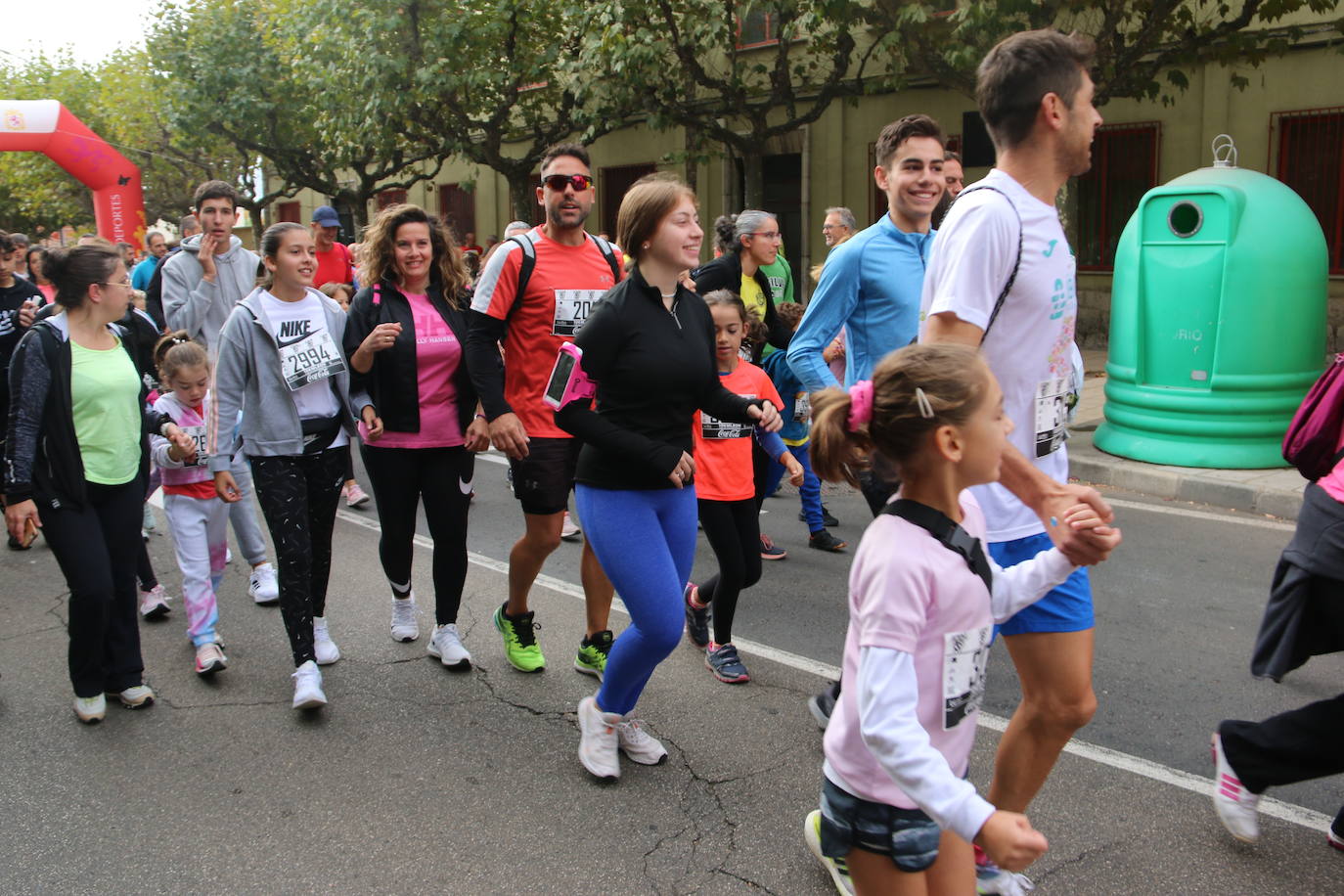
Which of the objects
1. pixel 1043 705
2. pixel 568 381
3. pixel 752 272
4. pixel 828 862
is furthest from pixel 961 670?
pixel 752 272

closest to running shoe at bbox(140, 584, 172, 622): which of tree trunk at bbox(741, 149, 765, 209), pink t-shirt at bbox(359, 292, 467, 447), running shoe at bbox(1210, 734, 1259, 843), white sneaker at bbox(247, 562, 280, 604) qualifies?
white sneaker at bbox(247, 562, 280, 604)

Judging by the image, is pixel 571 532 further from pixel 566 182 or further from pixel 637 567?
pixel 637 567

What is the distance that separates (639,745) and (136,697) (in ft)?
6.74

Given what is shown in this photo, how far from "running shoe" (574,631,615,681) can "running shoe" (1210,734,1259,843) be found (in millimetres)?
2263

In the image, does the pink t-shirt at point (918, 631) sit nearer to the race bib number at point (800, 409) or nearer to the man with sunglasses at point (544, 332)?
the man with sunglasses at point (544, 332)

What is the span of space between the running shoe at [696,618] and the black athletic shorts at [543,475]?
2.48ft

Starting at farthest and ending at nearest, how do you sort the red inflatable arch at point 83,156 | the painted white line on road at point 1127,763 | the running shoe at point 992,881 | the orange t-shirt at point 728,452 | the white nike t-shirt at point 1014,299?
the red inflatable arch at point 83,156, the orange t-shirt at point 728,452, the painted white line on road at point 1127,763, the running shoe at point 992,881, the white nike t-shirt at point 1014,299

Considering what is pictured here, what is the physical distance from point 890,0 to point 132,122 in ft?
84.9

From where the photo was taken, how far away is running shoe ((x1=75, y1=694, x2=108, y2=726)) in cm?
422

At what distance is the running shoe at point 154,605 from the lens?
5484 mm

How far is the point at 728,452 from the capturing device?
4.78m

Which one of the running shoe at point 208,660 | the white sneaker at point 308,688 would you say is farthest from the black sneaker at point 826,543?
the running shoe at point 208,660

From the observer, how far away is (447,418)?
4.60 m

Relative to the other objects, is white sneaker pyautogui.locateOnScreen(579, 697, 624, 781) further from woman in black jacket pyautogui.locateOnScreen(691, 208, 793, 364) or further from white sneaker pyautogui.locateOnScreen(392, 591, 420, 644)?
woman in black jacket pyautogui.locateOnScreen(691, 208, 793, 364)
